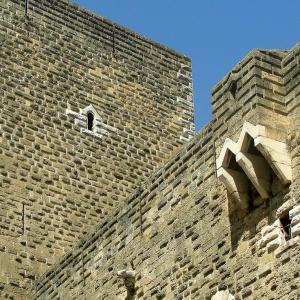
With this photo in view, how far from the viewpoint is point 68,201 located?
15.9m

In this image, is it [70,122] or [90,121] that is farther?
[90,121]

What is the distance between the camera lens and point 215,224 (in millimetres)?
10906

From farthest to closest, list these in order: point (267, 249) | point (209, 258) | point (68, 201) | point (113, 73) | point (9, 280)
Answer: point (113, 73) < point (68, 201) < point (9, 280) < point (209, 258) < point (267, 249)

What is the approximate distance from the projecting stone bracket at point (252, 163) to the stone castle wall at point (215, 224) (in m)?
0.08

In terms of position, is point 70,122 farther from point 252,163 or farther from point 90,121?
point 252,163

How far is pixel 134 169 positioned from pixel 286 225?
732 cm

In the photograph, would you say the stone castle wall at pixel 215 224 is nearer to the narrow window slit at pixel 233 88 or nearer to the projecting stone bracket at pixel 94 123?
the narrow window slit at pixel 233 88

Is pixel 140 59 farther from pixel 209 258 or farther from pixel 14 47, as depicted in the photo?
pixel 209 258

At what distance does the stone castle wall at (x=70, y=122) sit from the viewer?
15375 millimetres

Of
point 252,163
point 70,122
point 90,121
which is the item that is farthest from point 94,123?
point 252,163

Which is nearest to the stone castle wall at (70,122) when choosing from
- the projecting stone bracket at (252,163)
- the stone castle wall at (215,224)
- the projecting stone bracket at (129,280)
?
the stone castle wall at (215,224)

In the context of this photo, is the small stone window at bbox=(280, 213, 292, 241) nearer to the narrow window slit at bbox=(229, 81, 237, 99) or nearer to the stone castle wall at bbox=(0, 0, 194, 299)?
the narrow window slit at bbox=(229, 81, 237, 99)

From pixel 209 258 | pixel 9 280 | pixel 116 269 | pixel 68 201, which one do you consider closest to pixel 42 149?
pixel 68 201

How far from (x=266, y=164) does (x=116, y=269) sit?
9.88 ft
